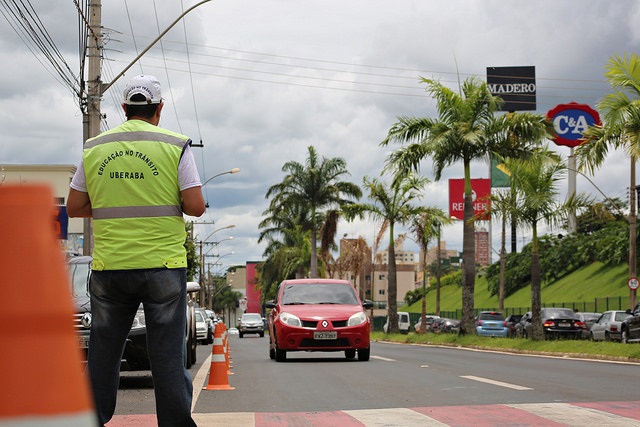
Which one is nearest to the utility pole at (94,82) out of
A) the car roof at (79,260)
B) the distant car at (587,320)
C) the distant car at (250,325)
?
the car roof at (79,260)

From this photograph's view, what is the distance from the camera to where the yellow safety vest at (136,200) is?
16.4 feet

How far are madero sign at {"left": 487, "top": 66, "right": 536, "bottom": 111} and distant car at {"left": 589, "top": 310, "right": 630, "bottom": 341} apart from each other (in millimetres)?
51586

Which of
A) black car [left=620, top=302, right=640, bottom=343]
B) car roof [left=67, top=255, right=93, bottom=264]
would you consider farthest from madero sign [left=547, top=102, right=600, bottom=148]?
car roof [left=67, top=255, right=93, bottom=264]

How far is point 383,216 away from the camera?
45812 millimetres

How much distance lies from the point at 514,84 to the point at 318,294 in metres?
68.9

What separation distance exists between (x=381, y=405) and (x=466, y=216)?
22165 mm

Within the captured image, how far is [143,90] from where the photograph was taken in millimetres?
5320

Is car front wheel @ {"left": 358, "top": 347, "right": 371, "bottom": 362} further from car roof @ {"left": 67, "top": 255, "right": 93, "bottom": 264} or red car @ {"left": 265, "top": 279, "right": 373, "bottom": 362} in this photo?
car roof @ {"left": 67, "top": 255, "right": 93, "bottom": 264}

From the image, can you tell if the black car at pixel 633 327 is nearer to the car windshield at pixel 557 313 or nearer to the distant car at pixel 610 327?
the distant car at pixel 610 327

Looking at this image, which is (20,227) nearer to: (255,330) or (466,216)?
(466,216)

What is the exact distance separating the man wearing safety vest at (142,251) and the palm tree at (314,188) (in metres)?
57.4

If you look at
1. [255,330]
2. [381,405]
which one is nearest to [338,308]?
[381,405]

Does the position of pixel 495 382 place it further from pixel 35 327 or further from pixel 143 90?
pixel 35 327

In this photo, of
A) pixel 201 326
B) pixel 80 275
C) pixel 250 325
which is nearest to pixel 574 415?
pixel 80 275
